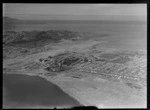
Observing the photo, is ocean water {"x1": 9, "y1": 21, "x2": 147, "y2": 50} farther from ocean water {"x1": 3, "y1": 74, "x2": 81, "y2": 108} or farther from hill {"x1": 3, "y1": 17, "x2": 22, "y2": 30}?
ocean water {"x1": 3, "y1": 74, "x2": 81, "y2": 108}

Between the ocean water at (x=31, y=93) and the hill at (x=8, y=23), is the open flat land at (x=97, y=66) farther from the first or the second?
the hill at (x=8, y=23)

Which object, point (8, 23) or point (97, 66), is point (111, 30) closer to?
point (97, 66)

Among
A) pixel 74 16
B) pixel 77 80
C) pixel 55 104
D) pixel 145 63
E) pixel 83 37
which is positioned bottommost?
pixel 55 104

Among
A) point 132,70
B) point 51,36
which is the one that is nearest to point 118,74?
point 132,70

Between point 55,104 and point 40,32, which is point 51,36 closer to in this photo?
point 40,32

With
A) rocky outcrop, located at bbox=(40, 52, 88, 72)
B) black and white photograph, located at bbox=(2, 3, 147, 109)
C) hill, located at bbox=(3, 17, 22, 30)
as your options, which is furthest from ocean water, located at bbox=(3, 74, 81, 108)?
hill, located at bbox=(3, 17, 22, 30)

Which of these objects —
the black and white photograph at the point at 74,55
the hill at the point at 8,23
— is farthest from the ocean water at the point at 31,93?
the hill at the point at 8,23

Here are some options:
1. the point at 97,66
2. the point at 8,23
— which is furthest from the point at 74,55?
the point at 8,23
